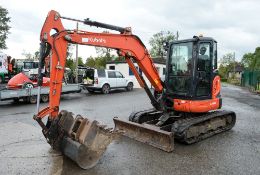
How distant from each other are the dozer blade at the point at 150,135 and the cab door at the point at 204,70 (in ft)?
5.37

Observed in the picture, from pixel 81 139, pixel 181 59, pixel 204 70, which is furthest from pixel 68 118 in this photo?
pixel 204 70

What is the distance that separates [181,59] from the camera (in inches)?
311

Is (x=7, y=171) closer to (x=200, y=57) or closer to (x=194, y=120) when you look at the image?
(x=194, y=120)

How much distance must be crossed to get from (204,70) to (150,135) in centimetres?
242

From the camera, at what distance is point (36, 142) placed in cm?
743

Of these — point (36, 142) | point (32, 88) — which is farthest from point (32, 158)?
point (32, 88)

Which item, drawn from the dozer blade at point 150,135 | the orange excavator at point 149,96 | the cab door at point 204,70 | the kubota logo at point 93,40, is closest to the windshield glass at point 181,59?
the orange excavator at point 149,96

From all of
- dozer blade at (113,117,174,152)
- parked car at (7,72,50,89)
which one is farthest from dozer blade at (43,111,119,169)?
parked car at (7,72,50,89)

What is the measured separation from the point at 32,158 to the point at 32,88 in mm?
9760

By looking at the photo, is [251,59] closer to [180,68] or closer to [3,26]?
[3,26]

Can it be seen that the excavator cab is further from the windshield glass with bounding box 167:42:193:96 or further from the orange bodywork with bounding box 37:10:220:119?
the orange bodywork with bounding box 37:10:220:119

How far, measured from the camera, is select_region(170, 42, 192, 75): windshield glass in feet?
25.2

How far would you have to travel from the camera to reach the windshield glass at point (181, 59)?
768cm

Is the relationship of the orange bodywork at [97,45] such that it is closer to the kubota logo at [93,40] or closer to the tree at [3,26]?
the kubota logo at [93,40]
